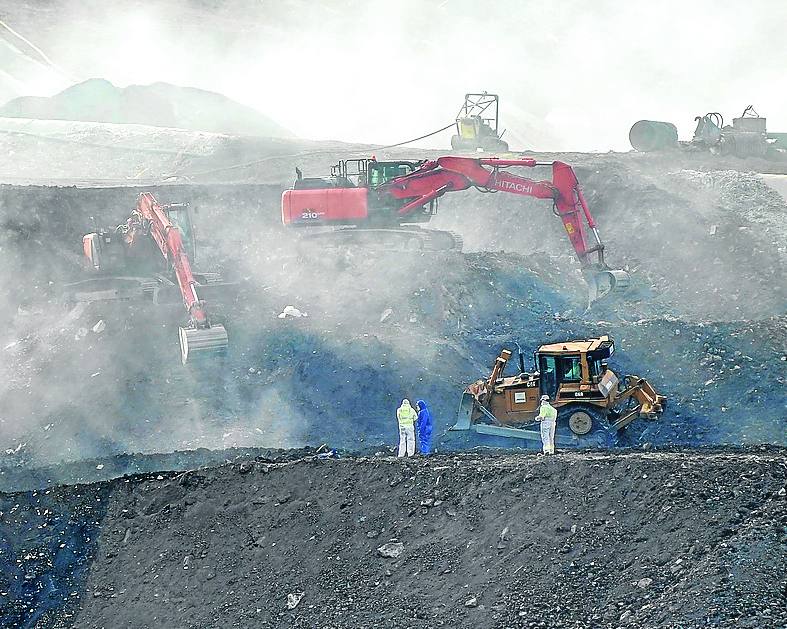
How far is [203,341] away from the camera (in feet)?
60.5

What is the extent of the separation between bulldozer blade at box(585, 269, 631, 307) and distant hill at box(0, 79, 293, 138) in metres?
29.3

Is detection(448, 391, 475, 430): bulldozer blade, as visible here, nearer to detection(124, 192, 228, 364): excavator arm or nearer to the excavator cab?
detection(124, 192, 228, 364): excavator arm

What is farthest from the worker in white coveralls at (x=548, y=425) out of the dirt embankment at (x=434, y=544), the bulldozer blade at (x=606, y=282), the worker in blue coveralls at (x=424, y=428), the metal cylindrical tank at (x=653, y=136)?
the metal cylindrical tank at (x=653, y=136)

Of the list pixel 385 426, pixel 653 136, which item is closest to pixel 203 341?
pixel 385 426

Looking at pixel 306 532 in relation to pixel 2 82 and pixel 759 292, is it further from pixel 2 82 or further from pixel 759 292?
pixel 2 82

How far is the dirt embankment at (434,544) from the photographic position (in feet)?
31.5

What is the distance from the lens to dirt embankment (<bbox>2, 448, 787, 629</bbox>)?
9.59m

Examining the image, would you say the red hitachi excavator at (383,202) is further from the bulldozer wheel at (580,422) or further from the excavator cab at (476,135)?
the excavator cab at (476,135)

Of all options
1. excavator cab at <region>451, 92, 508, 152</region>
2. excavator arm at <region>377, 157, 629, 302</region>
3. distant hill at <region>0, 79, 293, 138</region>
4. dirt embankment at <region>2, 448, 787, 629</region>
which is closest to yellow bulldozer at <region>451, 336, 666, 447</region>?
dirt embankment at <region>2, 448, 787, 629</region>

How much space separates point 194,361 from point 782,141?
1004 inches

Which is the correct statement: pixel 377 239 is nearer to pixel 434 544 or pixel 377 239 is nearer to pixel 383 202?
pixel 383 202

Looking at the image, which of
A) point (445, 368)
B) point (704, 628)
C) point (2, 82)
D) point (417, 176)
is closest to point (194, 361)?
point (445, 368)

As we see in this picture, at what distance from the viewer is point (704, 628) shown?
8414 mm

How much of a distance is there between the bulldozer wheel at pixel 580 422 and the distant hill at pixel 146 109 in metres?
33.9
